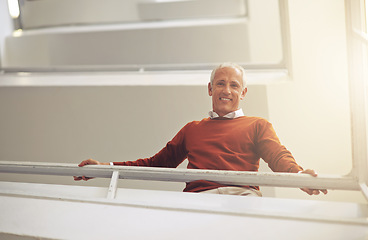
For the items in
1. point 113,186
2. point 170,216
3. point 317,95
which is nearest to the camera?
point 170,216

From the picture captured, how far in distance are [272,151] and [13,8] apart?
3215 mm

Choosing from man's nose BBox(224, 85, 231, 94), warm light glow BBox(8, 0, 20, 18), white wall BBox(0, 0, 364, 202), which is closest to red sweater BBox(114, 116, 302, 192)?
man's nose BBox(224, 85, 231, 94)

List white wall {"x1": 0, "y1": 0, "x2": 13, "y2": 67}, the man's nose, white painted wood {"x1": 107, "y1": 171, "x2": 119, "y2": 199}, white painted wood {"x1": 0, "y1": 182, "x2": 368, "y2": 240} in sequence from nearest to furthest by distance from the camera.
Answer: white painted wood {"x1": 0, "y1": 182, "x2": 368, "y2": 240} → white painted wood {"x1": 107, "y1": 171, "x2": 119, "y2": 199} → the man's nose → white wall {"x1": 0, "y1": 0, "x2": 13, "y2": 67}

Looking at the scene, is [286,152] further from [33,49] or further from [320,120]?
[33,49]

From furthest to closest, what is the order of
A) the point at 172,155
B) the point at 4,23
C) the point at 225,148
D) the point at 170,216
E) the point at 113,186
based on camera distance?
the point at 4,23 → the point at 172,155 → the point at 225,148 → the point at 113,186 → the point at 170,216

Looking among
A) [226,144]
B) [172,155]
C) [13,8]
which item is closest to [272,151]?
[226,144]

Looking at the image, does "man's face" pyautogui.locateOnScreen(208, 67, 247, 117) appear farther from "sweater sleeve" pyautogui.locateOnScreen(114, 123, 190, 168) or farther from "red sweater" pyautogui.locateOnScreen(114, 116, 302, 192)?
"sweater sleeve" pyautogui.locateOnScreen(114, 123, 190, 168)

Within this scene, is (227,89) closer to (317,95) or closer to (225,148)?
(225,148)

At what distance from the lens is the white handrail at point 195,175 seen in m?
1.60

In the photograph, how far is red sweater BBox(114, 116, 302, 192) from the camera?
1822mm

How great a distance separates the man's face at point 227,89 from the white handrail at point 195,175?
1.19 ft

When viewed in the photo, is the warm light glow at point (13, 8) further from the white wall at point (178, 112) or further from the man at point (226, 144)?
the man at point (226, 144)

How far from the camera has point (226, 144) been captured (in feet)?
6.25

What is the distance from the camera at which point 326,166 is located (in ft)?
8.96
